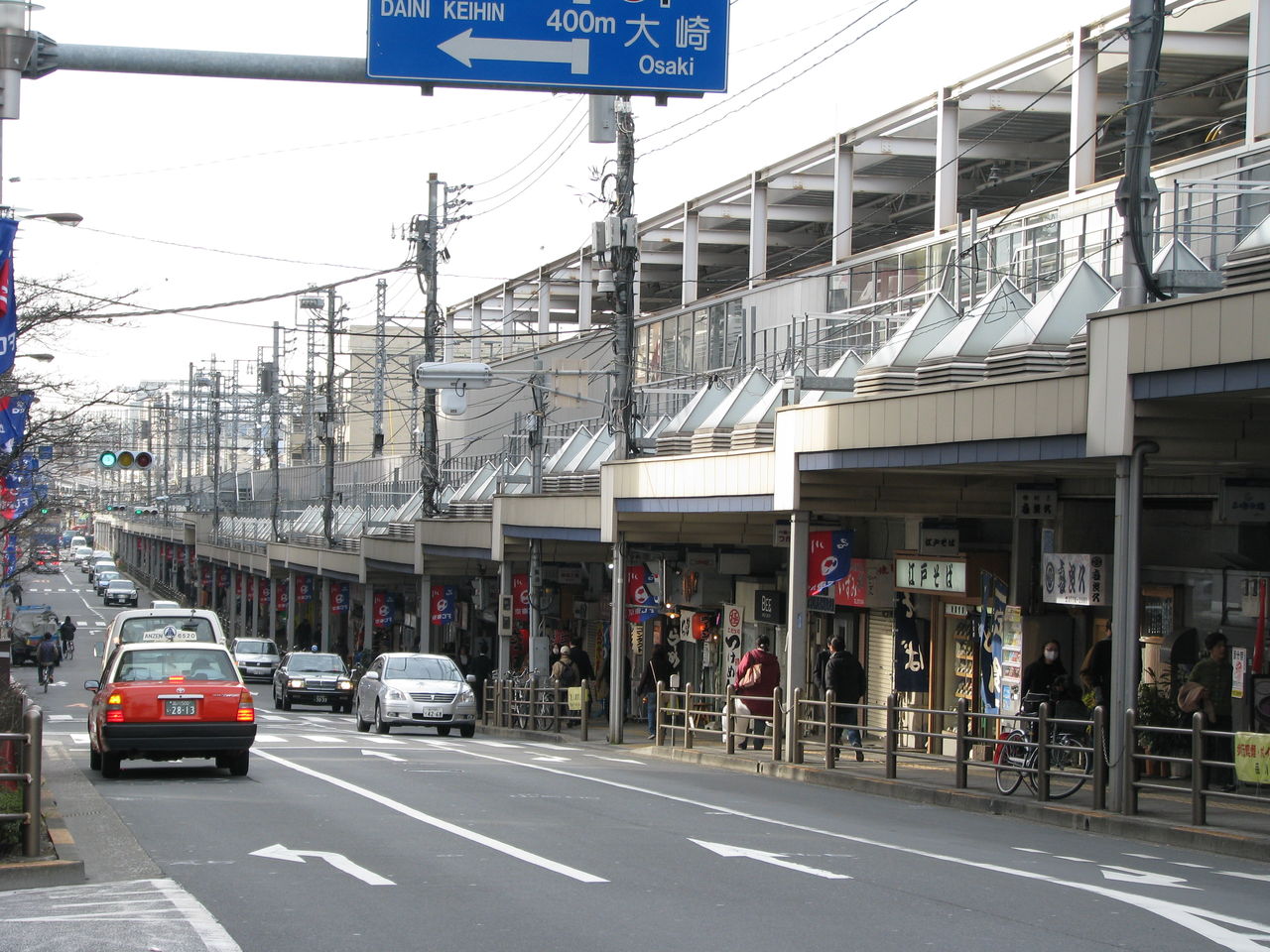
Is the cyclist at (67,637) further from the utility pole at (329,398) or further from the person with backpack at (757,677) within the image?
the person with backpack at (757,677)

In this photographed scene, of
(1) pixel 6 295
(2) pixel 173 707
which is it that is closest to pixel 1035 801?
(2) pixel 173 707

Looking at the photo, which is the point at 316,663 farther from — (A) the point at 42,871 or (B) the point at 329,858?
(A) the point at 42,871

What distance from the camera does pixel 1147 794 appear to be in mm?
17875

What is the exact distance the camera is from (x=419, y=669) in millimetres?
32688

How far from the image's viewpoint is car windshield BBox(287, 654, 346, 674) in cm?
4572

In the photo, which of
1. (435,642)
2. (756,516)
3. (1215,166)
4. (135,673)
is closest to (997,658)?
(756,516)

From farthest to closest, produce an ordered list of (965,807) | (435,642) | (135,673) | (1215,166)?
(435,642) < (1215,166) < (135,673) < (965,807)

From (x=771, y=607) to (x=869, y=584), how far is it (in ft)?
15.0

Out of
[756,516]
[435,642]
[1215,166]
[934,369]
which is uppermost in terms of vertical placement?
[1215,166]

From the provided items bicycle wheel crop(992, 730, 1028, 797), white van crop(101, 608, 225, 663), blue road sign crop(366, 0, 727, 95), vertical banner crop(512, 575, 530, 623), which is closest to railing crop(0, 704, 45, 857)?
blue road sign crop(366, 0, 727, 95)

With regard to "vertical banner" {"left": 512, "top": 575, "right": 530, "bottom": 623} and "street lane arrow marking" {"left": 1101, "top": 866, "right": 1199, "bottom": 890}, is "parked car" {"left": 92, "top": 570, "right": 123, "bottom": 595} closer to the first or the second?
"vertical banner" {"left": 512, "top": 575, "right": 530, "bottom": 623}

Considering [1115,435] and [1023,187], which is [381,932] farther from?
[1023,187]

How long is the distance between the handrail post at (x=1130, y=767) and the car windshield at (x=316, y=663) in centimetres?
3331

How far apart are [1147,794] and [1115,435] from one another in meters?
4.66
